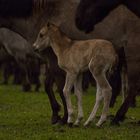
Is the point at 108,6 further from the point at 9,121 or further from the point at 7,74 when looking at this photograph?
the point at 7,74

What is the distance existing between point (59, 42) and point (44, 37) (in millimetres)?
349

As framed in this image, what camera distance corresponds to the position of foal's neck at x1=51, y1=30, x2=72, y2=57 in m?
11.9

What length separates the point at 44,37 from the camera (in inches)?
480

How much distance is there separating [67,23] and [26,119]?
2179 mm

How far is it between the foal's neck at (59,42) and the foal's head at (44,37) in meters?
0.08

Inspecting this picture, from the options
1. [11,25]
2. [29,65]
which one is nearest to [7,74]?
[29,65]

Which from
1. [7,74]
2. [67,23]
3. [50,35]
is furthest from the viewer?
[7,74]

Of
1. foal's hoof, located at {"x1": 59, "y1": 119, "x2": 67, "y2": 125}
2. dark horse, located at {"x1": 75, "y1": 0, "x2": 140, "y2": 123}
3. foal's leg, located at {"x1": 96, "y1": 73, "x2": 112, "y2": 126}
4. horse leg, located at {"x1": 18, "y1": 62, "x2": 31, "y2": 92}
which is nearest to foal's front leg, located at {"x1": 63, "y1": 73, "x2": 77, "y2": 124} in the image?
foal's leg, located at {"x1": 96, "y1": 73, "x2": 112, "y2": 126}

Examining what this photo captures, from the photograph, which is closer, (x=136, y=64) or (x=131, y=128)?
(x=131, y=128)

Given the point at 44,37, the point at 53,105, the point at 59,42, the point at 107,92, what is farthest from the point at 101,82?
the point at 53,105

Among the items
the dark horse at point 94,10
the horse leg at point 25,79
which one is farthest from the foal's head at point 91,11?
the horse leg at point 25,79

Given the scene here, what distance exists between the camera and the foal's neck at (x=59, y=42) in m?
11.9

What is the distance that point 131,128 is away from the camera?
1144 centimetres

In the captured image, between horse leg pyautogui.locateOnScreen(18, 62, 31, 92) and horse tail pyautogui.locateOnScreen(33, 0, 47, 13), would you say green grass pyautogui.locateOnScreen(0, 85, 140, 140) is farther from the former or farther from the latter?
horse leg pyautogui.locateOnScreen(18, 62, 31, 92)
